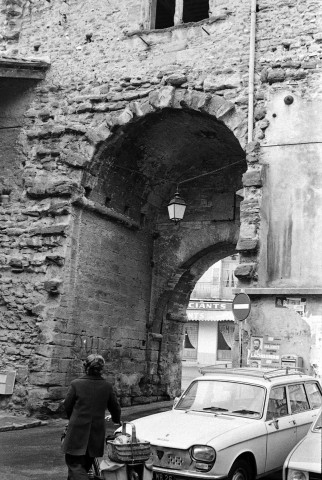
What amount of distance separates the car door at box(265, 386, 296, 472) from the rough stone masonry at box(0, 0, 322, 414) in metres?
2.59

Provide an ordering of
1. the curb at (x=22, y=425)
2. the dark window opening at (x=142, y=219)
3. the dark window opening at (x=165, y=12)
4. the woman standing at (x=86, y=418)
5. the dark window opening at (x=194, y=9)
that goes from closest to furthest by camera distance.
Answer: the woman standing at (x=86, y=418), the curb at (x=22, y=425), the dark window opening at (x=142, y=219), the dark window opening at (x=165, y=12), the dark window opening at (x=194, y=9)

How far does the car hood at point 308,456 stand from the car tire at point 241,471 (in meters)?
0.74

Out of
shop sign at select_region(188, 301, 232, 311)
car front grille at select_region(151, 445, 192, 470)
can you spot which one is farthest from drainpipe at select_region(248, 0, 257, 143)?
shop sign at select_region(188, 301, 232, 311)

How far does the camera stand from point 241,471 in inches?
201

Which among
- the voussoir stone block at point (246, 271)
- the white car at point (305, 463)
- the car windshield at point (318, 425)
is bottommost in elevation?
the white car at point (305, 463)

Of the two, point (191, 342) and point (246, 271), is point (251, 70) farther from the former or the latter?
point (191, 342)

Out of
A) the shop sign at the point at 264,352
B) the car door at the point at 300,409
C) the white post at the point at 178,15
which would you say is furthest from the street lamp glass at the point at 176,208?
the car door at the point at 300,409

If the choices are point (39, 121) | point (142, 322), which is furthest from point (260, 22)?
point (142, 322)

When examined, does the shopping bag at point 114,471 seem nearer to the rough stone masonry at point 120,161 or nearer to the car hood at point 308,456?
the car hood at point 308,456

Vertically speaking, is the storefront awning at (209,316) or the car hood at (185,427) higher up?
the storefront awning at (209,316)

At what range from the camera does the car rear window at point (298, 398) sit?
239 inches

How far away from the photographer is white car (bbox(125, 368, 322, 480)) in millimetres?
4934

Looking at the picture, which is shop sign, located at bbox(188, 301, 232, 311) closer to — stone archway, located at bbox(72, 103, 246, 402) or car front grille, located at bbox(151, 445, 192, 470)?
stone archway, located at bbox(72, 103, 246, 402)

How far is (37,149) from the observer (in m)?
11.0
